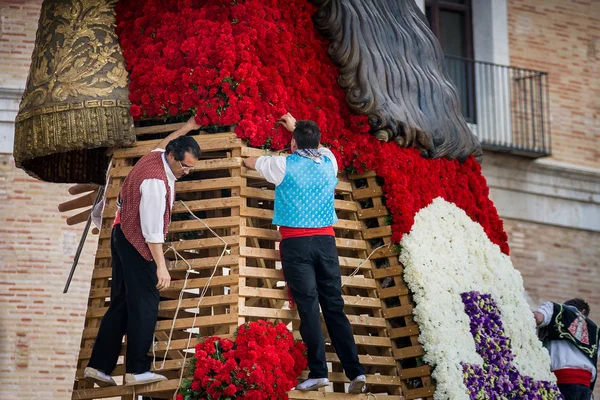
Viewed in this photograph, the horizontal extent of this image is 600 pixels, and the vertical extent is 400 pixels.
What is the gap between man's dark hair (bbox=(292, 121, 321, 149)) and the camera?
9.73 meters

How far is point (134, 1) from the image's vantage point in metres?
10.6

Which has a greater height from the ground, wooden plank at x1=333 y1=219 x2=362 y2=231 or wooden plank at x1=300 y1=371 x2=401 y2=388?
wooden plank at x1=333 y1=219 x2=362 y2=231

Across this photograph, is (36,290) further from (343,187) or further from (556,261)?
(556,261)

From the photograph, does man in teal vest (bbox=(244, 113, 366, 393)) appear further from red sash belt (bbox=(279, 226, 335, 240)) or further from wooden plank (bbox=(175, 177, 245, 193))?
wooden plank (bbox=(175, 177, 245, 193))

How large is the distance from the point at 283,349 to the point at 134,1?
3.19 metres

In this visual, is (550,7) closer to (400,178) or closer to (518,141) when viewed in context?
(518,141)

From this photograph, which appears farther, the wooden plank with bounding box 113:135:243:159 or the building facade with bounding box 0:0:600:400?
the building facade with bounding box 0:0:600:400

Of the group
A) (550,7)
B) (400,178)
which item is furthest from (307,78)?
(550,7)

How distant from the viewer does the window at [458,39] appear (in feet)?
66.6

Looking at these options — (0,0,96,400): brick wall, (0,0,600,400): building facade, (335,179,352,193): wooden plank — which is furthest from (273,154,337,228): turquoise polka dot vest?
(0,0,600,400): building facade

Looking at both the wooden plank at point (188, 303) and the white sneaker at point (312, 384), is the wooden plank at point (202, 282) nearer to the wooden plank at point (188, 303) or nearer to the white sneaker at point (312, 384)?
the wooden plank at point (188, 303)

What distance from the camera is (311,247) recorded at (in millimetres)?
9547

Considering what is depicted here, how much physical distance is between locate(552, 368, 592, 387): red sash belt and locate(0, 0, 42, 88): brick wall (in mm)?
8138

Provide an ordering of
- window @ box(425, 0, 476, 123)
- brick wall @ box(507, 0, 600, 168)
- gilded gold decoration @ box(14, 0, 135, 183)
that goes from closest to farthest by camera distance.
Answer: gilded gold decoration @ box(14, 0, 135, 183) → window @ box(425, 0, 476, 123) → brick wall @ box(507, 0, 600, 168)
